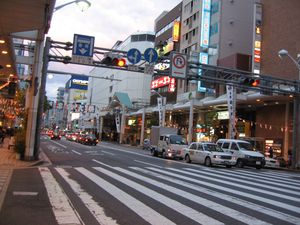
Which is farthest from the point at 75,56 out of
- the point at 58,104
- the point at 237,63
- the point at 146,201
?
the point at 58,104

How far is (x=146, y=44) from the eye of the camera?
350ft

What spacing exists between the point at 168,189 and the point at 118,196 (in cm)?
252

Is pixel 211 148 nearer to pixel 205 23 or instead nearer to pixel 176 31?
pixel 205 23

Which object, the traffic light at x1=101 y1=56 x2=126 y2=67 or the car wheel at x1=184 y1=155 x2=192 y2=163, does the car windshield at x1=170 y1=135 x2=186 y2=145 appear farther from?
the traffic light at x1=101 y1=56 x2=126 y2=67

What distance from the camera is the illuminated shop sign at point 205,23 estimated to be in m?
60.2

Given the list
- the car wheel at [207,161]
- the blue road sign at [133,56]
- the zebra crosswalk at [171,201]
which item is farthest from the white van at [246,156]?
the zebra crosswalk at [171,201]

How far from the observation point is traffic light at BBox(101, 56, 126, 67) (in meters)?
25.9

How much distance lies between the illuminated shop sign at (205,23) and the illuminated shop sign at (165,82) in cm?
910

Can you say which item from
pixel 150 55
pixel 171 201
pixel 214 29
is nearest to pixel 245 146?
pixel 150 55

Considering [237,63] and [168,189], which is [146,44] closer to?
[237,63]

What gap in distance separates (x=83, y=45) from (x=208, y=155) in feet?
35.3

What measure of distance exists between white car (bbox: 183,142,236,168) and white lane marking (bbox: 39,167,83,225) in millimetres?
14912

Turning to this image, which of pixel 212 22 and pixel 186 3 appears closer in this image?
pixel 212 22

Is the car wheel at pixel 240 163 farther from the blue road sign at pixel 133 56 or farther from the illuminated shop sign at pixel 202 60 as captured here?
the illuminated shop sign at pixel 202 60
